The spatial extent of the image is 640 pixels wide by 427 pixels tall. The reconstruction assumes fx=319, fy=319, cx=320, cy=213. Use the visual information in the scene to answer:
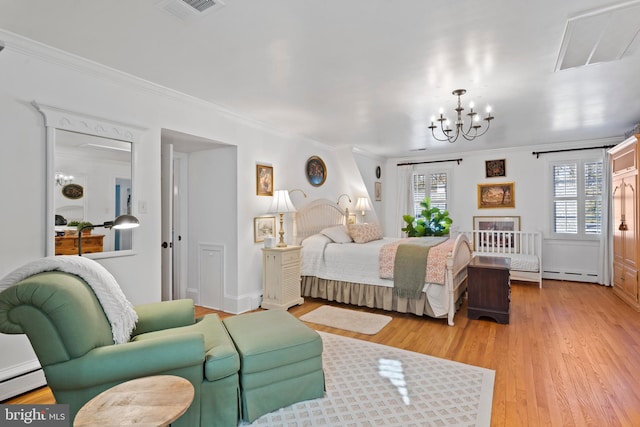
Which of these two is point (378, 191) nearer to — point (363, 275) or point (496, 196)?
point (496, 196)

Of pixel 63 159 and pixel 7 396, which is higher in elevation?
pixel 63 159

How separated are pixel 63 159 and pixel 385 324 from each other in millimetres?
3309

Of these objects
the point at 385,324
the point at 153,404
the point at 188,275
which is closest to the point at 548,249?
the point at 385,324

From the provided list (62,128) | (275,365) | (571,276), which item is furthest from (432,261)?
(571,276)

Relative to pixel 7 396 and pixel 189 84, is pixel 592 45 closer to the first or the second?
pixel 189 84

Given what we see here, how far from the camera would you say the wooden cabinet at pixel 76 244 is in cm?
241

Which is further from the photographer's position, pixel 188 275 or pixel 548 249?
pixel 548 249

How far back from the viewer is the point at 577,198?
5.62 m

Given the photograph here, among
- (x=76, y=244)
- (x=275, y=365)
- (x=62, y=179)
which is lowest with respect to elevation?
(x=275, y=365)

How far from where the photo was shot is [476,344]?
9.78 feet

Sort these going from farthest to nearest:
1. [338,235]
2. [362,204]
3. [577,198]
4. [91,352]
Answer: [362,204], [577,198], [338,235], [91,352]

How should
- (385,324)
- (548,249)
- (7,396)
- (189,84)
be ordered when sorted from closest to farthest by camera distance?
1. (7,396)
2. (189,84)
3. (385,324)
4. (548,249)

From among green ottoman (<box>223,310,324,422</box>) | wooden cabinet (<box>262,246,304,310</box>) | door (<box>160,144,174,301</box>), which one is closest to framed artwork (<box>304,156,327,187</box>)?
wooden cabinet (<box>262,246,304,310</box>)

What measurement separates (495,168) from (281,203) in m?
4.52
